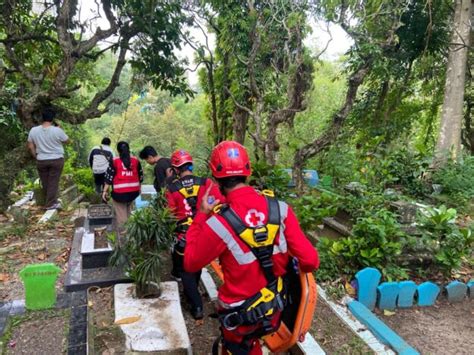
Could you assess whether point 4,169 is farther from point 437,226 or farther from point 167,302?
point 437,226

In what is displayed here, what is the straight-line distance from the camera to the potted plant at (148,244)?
3.68m

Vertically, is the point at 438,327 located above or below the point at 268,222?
below

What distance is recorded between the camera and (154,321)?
11.1 feet

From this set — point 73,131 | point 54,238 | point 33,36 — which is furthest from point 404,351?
point 73,131

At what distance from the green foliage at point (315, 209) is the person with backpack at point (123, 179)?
8.57ft

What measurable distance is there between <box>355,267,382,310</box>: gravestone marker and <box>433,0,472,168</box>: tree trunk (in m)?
4.98

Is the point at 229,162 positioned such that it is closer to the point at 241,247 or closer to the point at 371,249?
the point at 241,247

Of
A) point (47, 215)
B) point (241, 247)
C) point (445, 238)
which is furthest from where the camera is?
point (47, 215)

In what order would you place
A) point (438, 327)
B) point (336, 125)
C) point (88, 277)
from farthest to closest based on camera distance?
point (336, 125) < point (88, 277) < point (438, 327)

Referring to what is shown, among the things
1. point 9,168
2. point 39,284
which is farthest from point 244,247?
point 9,168

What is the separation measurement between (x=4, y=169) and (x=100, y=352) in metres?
4.94

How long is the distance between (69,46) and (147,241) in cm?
428

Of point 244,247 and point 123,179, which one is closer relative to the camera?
point 244,247

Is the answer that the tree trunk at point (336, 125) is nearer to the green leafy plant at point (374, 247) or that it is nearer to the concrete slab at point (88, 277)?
the green leafy plant at point (374, 247)
